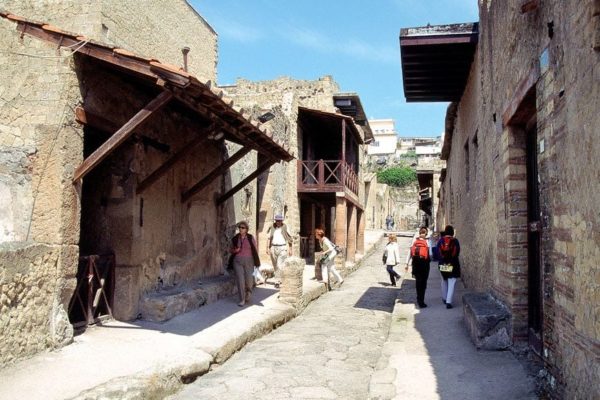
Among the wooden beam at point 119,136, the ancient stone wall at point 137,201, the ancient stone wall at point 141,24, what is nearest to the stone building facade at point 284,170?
the ancient stone wall at point 141,24

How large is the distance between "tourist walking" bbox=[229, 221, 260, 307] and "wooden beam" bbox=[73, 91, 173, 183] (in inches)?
142

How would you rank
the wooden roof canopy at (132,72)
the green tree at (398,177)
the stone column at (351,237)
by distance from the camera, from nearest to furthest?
the wooden roof canopy at (132,72) < the stone column at (351,237) < the green tree at (398,177)

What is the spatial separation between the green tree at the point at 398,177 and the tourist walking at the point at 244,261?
5439 cm

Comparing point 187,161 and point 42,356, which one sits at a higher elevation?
point 187,161

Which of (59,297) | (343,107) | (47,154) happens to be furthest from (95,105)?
(343,107)

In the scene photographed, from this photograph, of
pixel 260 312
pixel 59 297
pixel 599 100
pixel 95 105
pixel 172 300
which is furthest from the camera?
pixel 260 312

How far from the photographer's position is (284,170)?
1681 cm

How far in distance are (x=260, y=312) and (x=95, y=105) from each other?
157 inches

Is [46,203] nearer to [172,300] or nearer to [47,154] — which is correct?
[47,154]

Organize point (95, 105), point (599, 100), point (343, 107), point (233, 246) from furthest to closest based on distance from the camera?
point (343, 107), point (233, 246), point (95, 105), point (599, 100)

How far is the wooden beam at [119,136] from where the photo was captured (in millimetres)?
5688

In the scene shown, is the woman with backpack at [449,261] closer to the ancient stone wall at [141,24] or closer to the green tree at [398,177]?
the ancient stone wall at [141,24]

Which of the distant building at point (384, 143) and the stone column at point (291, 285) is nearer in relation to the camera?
the stone column at point (291, 285)

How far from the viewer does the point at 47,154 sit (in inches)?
219
